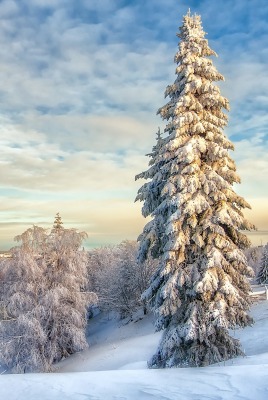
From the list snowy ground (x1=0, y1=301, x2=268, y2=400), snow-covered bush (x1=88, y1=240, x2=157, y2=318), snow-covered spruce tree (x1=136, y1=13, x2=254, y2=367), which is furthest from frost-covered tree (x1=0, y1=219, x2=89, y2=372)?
snowy ground (x1=0, y1=301, x2=268, y2=400)

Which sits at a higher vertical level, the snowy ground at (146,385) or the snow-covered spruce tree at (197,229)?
the snow-covered spruce tree at (197,229)

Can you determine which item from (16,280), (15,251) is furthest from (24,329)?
(15,251)

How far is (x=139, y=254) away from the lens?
47.8 ft

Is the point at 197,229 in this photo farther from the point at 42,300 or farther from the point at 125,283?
the point at 125,283

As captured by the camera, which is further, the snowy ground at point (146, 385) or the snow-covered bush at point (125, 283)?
the snow-covered bush at point (125, 283)

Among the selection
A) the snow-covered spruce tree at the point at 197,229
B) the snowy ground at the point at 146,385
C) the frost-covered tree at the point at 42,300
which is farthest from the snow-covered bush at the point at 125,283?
the snowy ground at the point at 146,385

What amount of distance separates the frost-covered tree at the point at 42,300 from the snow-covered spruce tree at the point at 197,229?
490 inches

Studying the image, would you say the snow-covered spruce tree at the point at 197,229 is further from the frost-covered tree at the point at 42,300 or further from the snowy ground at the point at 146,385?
the frost-covered tree at the point at 42,300

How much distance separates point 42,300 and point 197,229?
15.2m

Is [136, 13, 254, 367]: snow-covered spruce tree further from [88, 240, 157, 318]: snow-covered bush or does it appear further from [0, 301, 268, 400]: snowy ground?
[88, 240, 157, 318]: snow-covered bush

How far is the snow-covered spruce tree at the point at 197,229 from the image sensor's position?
486 inches

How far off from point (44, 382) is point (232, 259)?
26.7 ft

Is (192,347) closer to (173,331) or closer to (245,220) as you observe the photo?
(173,331)

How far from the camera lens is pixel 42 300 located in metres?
24.5
